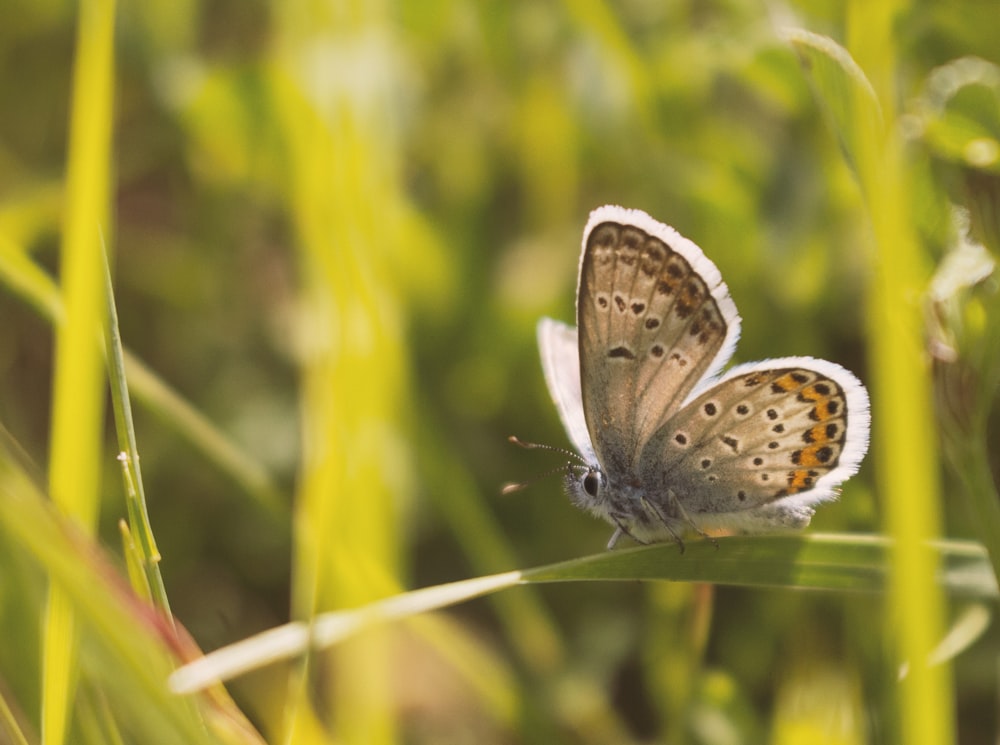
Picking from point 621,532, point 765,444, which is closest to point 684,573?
point 765,444

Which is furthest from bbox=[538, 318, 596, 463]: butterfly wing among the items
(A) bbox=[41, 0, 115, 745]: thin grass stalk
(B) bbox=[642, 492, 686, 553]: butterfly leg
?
(A) bbox=[41, 0, 115, 745]: thin grass stalk

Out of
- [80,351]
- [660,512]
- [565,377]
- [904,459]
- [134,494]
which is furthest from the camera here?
[565,377]

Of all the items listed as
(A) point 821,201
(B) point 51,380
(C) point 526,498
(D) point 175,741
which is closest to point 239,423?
(B) point 51,380

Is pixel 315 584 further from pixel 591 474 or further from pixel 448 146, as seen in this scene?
pixel 448 146

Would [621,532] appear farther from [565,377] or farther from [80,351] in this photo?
[80,351]

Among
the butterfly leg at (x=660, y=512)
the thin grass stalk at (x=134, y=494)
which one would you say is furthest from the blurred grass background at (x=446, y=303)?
the butterfly leg at (x=660, y=512)

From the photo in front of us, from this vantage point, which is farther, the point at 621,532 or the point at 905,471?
the point at 621,532
